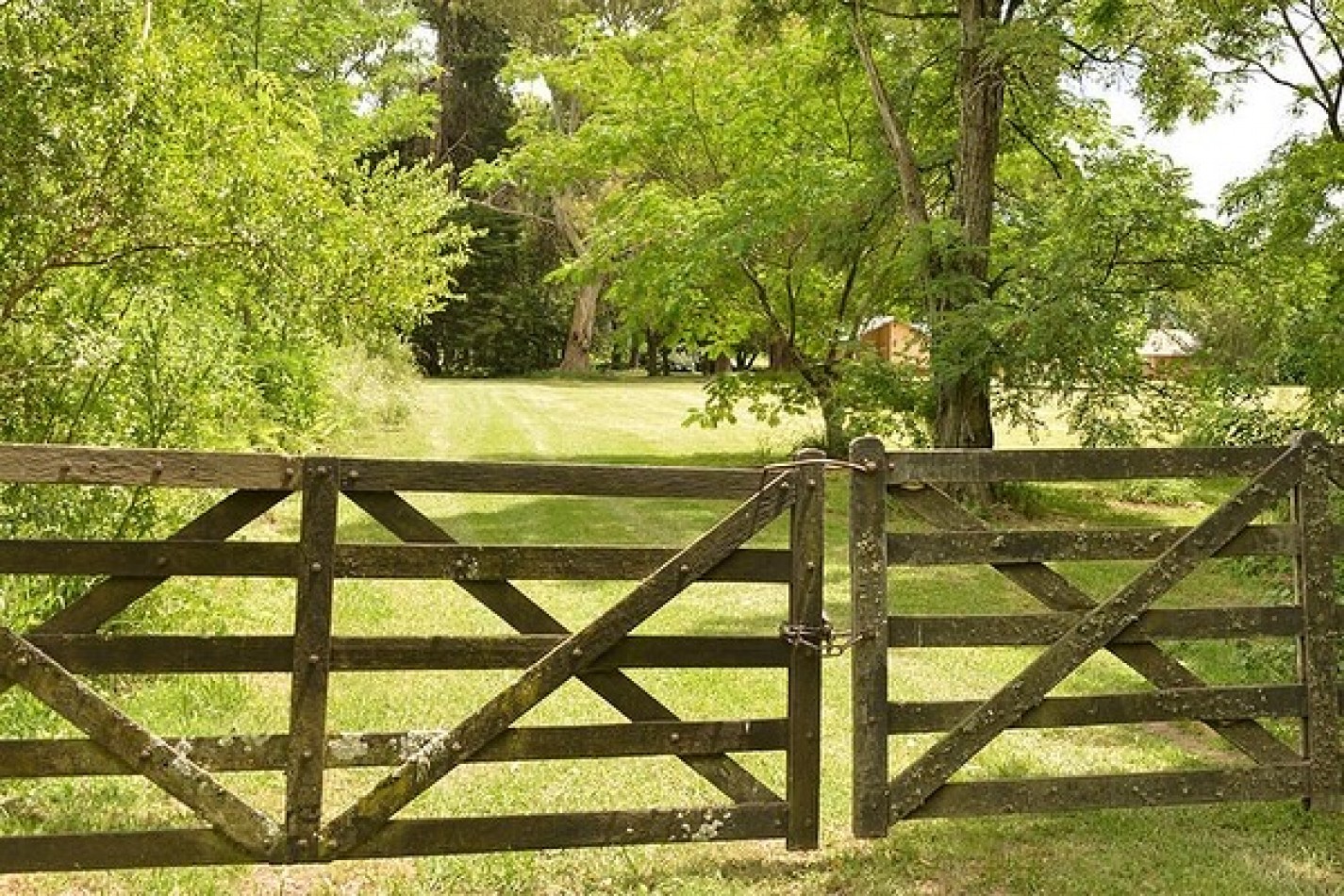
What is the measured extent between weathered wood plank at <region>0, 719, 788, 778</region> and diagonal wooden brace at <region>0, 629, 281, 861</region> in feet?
0.30

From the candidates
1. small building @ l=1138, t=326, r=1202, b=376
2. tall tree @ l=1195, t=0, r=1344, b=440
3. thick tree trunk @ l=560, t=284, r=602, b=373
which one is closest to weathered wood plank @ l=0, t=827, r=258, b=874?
tall tree @ l=1195, t=0, r=1344, b=440

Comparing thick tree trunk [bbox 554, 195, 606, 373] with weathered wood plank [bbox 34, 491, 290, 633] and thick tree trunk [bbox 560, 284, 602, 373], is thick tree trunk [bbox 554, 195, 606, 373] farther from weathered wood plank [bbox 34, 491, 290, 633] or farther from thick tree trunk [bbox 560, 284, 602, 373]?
weathered wood plank [bbox 34, 491, 290, 633]

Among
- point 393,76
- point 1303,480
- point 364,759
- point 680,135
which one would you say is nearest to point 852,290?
point 680,135

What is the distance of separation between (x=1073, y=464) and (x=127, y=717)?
13.4 ft

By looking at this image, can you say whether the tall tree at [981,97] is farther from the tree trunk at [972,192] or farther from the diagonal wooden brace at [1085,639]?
the diagonal wooden brace at [1085,639]

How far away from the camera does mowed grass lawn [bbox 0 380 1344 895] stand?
16.9ft

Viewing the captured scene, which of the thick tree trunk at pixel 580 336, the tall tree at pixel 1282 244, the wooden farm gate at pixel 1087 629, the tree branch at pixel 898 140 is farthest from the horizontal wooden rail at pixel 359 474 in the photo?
the thick tree trunk at pixel 580 336

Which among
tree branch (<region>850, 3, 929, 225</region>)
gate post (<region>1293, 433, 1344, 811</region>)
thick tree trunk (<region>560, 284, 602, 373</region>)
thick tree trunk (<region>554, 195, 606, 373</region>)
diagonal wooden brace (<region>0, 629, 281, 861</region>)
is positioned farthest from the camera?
thick tree trunk (<region>560, 284, 602, 373</region>)

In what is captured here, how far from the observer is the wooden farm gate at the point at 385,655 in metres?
4.43

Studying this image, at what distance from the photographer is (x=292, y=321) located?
9.23 m

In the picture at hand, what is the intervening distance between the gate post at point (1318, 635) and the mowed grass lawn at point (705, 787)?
0.86 feet

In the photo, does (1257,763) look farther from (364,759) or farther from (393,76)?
(393,76)

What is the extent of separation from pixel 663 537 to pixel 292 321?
24.7 feet

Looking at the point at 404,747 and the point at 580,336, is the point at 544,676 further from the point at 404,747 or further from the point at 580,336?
the point at 580,336
